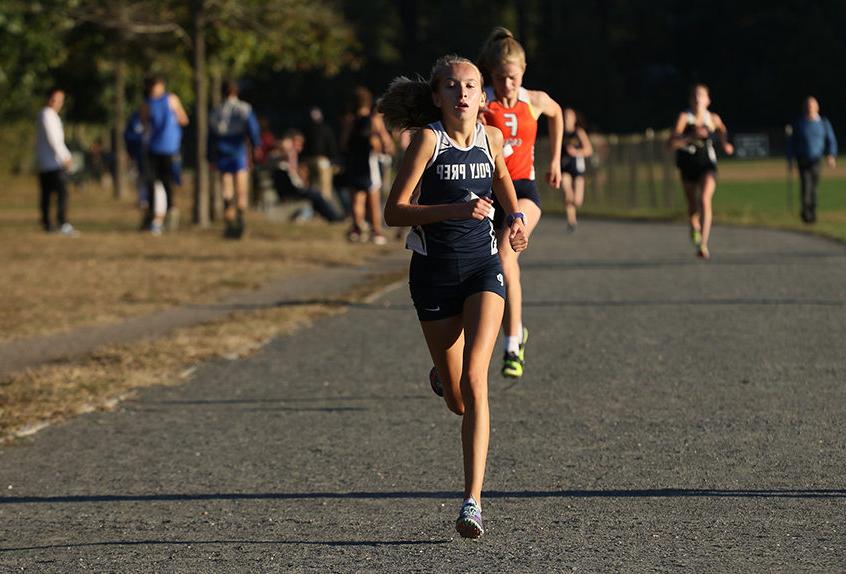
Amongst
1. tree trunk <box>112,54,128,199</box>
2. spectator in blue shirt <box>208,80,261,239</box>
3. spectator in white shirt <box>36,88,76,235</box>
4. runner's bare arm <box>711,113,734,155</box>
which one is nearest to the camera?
runner's bare arm <box>711,113,734,155</box>

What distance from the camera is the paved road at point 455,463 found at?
5.71m

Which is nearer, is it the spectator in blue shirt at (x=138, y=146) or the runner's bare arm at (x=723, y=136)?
the runner's bare arm at (x=723, y=136)

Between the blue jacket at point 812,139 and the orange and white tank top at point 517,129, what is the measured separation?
17004 mm

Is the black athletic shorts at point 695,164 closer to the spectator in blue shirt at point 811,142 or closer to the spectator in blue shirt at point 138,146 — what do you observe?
the spectator in blue shirt at point 811,142

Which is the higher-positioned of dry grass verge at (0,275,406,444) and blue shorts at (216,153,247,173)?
blue shorts at (216,153,247,173)

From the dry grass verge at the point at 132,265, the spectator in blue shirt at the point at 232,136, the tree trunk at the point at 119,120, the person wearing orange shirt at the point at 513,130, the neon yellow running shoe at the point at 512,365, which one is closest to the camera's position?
the neon yellow running shoe at the point at 512,365

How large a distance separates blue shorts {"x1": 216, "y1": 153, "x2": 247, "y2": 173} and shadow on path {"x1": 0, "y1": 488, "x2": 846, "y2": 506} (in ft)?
→ 49.1

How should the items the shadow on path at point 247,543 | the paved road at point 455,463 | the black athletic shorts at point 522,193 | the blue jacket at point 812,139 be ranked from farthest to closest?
the blue jacket at point 812,139, the black athletic shorts at point 522,193, the shadow on path at point 247,543, the paved road at point 455,463

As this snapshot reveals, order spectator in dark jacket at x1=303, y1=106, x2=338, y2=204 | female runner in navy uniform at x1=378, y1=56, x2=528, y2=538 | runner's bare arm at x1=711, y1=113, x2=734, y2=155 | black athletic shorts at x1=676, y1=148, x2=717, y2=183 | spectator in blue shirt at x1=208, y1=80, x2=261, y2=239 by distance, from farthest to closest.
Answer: spectator in dark jacket at x1=303, y1=106, x2=338, y2=204
spectator in blue shirt at x1=208, y1=80, x2=261, y2=239
black athletic shorts at x1=676, y1=148, x2=717, y2=183
runner's bare arm at x1=711, y1=113, x2=734, y2=155
female runner in navy uniform at x1=378, y1=56, x2=528, y2=538

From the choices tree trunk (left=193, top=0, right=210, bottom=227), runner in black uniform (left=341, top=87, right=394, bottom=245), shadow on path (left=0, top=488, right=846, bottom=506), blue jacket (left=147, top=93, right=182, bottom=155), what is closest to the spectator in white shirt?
blue jacket (left=147, top=93, right=182, bottom=155)

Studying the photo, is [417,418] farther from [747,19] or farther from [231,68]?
[747,19]

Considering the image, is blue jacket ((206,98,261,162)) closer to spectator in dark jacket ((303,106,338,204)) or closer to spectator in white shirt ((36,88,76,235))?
spectator in white shirt ((36,88,76,235))

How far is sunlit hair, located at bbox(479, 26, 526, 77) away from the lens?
893cm

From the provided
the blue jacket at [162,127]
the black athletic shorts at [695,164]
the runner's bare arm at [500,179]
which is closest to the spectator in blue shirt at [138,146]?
the blue jacket at [162,127]
